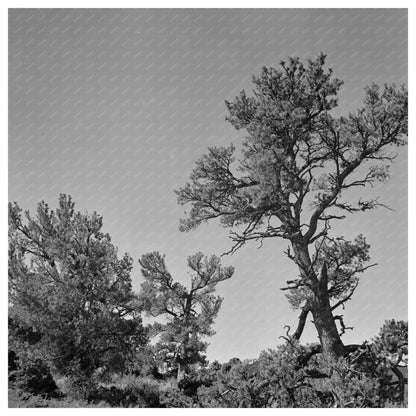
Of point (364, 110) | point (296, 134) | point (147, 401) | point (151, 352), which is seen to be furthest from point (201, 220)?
point (151, 352)

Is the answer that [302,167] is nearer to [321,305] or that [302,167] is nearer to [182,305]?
[321,305]

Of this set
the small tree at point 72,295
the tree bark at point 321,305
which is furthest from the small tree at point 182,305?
A: the tree bark at point 321,305

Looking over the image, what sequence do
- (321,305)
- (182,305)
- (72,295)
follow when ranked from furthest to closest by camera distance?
(182,305) < (72,295) < (321,305)

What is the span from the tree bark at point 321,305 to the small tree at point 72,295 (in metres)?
8.76

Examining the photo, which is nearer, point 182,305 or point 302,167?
point 302,167

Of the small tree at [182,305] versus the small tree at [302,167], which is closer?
the small tree at [302,167]

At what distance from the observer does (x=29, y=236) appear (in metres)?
19.1

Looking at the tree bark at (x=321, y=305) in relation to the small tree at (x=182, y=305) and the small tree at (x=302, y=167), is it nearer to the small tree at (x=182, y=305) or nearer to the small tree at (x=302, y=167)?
the small tree at (x=302, y=167)

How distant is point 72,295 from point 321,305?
32.8 feet

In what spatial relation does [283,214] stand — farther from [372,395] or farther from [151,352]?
[151,352]

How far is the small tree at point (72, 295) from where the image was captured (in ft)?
50.2

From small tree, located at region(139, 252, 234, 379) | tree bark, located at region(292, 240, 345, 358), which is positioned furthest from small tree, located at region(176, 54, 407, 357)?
small tree, located at region(139, 252, 234, 379)

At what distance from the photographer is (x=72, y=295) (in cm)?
1568

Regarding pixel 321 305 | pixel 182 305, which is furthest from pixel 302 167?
pixel 182 305
